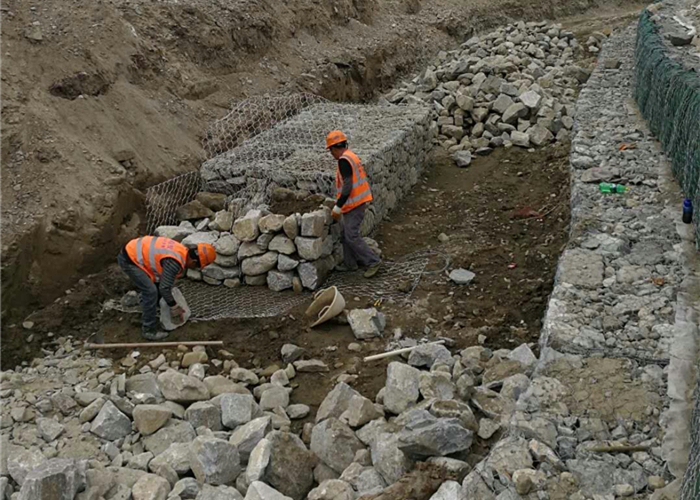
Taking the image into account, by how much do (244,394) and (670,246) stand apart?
4.05 meters

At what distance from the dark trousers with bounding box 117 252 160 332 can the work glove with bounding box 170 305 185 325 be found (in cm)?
17

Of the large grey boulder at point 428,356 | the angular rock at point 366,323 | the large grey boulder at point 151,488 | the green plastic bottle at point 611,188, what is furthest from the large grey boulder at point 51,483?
the green plastic bottle at point 611,188

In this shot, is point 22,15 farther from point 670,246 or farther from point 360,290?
point 670,246

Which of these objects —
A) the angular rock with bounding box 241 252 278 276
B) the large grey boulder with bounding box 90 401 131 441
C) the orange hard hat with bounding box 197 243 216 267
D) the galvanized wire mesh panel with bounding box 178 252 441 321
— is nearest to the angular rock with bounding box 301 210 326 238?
the angular rock with bounding box 241 252 278 276

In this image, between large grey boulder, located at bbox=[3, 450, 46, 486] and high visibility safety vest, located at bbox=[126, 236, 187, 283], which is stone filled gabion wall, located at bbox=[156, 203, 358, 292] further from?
large grey boulder, located at bbox=[3, 450, 46, 486]

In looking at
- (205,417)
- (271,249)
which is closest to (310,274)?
(271,249)

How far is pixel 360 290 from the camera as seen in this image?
7715mm

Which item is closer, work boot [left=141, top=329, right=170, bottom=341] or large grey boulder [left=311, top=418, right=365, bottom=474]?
large grey boulder [left=311, top=418, right=365, bottom=474]

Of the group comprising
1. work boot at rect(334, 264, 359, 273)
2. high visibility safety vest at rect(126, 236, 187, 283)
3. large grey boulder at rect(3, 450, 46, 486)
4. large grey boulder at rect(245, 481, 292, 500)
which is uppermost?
high visibility safety vest at rect(126, 236, 187, 283)

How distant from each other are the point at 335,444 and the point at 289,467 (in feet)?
1.19

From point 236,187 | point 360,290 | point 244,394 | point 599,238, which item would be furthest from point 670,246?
point 236,187

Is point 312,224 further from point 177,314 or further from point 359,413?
point 359,413

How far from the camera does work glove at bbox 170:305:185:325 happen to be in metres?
6.95

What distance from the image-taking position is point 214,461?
4.79m
